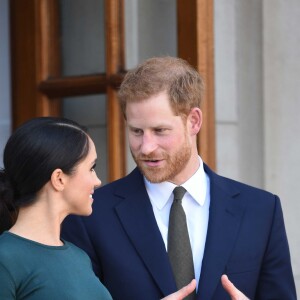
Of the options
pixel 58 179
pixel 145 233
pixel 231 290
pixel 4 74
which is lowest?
pixel 231 290

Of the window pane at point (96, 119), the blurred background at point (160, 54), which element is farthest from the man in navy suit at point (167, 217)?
the window pane at point (96, 119)

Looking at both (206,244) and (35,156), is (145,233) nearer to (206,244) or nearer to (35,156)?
(206,244)

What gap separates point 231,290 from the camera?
7.73ft

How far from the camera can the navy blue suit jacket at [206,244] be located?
8.18 ft

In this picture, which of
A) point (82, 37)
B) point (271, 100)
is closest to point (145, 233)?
point (271, 100)

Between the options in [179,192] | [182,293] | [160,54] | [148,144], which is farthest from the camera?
[160,54]

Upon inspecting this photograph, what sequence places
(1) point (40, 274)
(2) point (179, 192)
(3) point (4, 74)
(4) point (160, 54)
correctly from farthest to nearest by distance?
(3) point (4, 74) → (4) point (160, 54) → (2) point (179, 192) → (1) point (40, 274)

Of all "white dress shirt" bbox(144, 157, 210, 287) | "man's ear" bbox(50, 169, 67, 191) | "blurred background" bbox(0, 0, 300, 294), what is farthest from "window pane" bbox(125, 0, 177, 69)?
"man's ear" bbox(50, 169, 67, 191)

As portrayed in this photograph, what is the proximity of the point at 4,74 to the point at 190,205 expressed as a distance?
7.23ft

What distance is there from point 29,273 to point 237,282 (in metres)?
0.73

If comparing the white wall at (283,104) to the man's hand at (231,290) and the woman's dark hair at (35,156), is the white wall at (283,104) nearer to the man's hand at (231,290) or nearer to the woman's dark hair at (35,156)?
the man's hand at (231,290)

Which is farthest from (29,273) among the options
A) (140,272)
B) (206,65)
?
(206,65)

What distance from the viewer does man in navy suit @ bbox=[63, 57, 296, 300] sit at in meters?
2.48

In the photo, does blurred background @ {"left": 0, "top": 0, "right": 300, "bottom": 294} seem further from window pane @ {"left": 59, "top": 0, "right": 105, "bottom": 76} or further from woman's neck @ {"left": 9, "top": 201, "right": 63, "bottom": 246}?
woman's neck @ {"left": 9, "top": 201, "right": 63, "bottom": 246}
